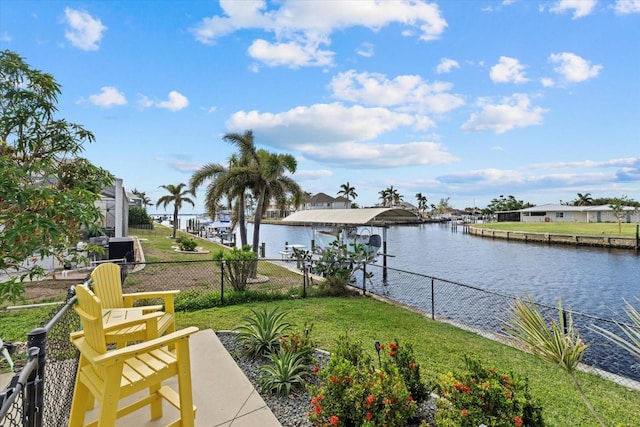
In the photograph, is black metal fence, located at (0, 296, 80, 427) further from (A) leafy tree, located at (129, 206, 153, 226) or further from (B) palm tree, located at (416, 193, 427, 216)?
(B) palm tree, located at (416, 193, 427, 216)

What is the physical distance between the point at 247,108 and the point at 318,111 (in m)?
3.71

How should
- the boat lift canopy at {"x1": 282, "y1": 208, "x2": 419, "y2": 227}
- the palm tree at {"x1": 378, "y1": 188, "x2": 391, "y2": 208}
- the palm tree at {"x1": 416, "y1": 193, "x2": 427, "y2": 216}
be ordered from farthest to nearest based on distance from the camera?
1. the palm tree at {"x1": 416, "y1": 193, "x2": 427, "y2": 216}
2. the palm tree at {"x1": 378, "y1": 188, "x2": 391, "y2": 208}
3. the boat lift canopy at {"x1": 282, "y1": 208, "x2": 419, "y2": 227}

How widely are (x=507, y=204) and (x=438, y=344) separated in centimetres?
9493

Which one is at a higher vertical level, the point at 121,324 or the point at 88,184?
the point at 88,184

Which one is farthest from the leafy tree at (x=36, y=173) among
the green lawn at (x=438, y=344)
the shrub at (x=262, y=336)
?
the green lawn at (x=438, y=344)

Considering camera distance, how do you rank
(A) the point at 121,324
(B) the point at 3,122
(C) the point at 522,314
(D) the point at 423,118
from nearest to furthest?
(C) the point at 522,314 → (A) the point at 121,324 → (B) the point at 3,122 → (D) the point at 423,118

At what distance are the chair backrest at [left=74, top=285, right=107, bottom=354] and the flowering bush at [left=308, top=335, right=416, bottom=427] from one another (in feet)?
5.30

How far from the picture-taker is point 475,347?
18.0ft

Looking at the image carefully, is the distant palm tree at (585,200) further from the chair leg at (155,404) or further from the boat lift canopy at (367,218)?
the chair leg at (155,404)

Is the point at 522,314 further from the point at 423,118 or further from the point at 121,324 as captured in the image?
the point at 423,118

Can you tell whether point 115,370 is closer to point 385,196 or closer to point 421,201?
point 385,196

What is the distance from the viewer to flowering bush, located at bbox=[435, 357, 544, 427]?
2213 millimetres

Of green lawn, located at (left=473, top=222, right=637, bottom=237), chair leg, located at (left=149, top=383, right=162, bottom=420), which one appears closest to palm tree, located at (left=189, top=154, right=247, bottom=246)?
chair leg, located at (left=149, top=383, right=162, bottom=420)

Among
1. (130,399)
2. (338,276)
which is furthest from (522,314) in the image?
(338,276)
